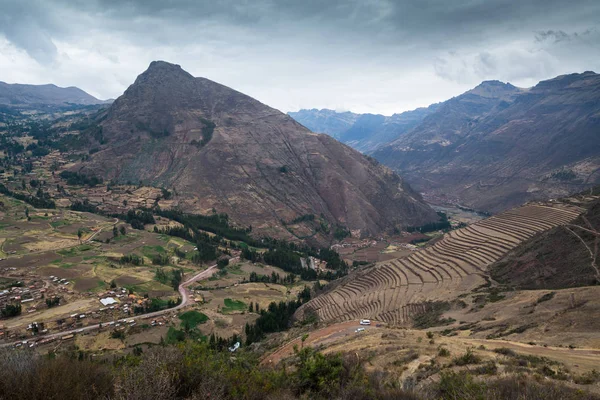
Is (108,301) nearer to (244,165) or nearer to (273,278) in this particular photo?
(273,278)

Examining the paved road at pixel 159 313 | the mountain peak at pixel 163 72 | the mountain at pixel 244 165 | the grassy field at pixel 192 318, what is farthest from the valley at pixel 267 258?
the mountain peak at pixel 163 72

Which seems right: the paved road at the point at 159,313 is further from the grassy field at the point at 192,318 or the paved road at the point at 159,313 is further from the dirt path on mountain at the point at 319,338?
the dirt path on mountain at the point at 319,338

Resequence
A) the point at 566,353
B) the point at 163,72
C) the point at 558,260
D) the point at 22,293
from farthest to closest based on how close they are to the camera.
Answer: the point at 163,72, the point at 22,293, the point at 558,260, the point at 566,353

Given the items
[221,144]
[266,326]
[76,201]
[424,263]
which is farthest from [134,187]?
[424,263]

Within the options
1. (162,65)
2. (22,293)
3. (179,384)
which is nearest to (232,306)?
(22,293)

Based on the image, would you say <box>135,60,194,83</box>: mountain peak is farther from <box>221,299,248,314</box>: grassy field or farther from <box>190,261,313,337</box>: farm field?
<box>221,299,248,314</box>: grassy field

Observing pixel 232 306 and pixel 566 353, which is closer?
pixel 566 353
